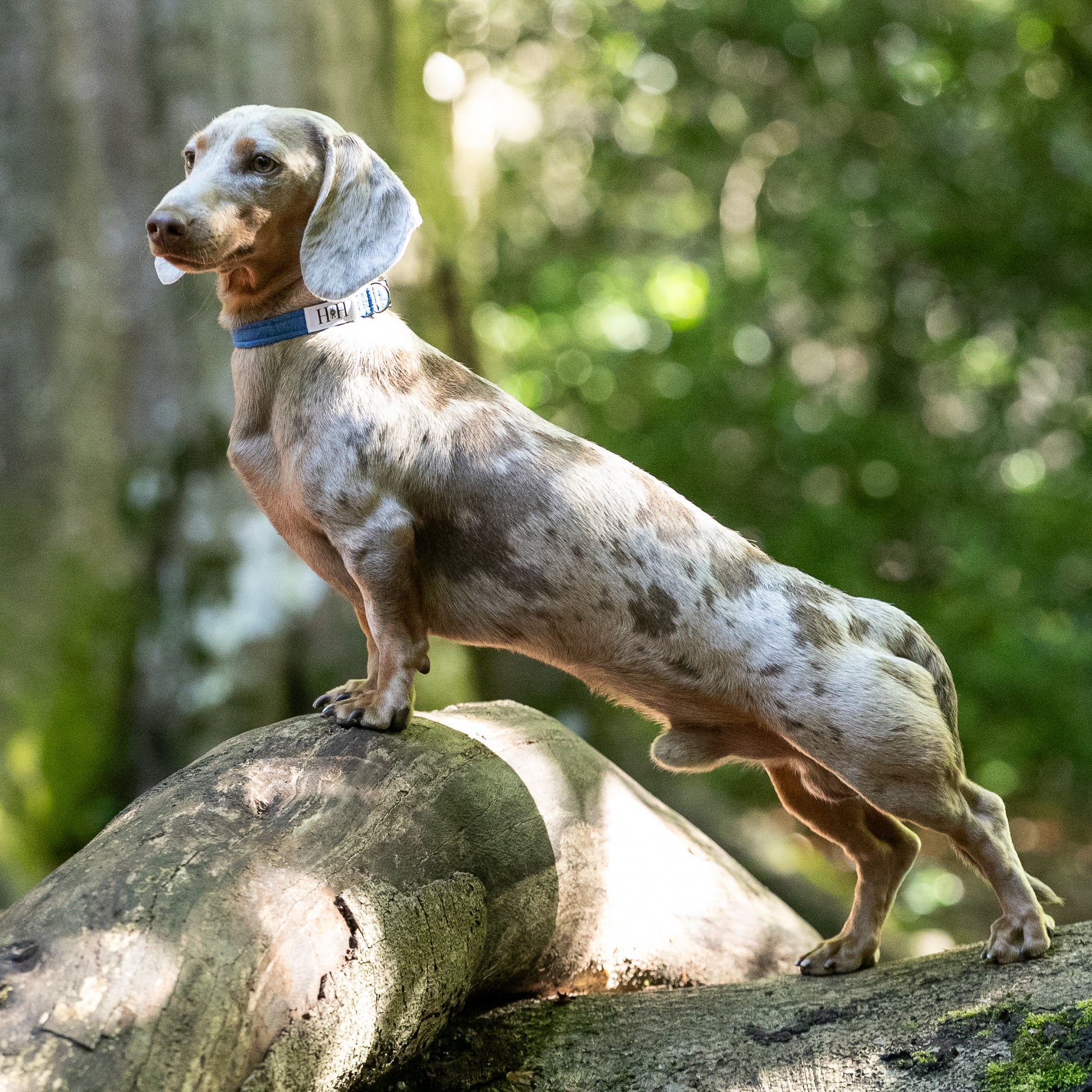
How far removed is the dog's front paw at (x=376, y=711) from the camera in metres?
2.90

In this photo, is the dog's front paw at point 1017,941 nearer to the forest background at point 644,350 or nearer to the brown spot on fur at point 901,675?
the brown spot on fur at point 901,675

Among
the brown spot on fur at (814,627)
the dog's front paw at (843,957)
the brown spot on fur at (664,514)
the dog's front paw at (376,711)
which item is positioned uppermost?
the brown spot on fur at (664,514)

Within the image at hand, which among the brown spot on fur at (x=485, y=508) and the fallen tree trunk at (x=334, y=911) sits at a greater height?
the brown spot on fur at (x=485, y=508)

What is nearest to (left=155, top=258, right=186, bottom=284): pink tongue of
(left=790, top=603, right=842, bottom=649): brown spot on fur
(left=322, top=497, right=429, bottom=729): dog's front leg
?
(left=322, top=497, right=429, bottom=729): dog's front leg

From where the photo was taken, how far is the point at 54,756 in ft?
16.5

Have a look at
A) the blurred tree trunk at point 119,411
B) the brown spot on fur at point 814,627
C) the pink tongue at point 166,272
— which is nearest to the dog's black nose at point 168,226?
the pink tongue at point 166,272

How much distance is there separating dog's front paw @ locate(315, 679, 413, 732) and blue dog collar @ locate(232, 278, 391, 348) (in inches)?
37.8

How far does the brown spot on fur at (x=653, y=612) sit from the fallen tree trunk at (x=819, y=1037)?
3.32ft

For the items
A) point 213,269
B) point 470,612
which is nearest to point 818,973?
point 470,612

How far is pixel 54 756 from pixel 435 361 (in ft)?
10.2

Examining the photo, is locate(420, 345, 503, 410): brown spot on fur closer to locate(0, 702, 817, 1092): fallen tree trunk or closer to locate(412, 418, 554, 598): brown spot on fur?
locate(412, 418, 554, 598): brown spot on fur

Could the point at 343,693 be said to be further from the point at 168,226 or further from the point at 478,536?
the point at 168,226

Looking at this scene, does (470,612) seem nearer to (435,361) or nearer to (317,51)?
(435,361)

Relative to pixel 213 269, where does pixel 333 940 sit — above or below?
below
